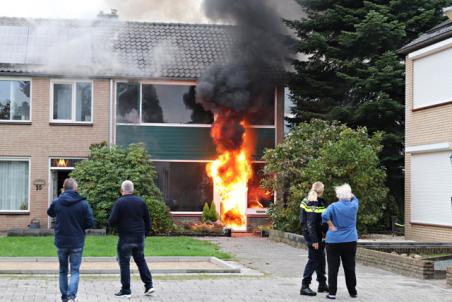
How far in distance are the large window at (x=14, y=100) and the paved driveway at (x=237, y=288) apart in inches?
568

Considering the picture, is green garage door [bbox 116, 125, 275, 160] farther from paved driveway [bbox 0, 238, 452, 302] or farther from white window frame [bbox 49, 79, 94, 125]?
paved driveway [bbox 0, 238, 452, 302]

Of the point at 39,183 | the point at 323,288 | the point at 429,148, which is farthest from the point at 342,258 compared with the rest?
the point at 39,183

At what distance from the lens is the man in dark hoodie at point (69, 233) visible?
36.7 ft

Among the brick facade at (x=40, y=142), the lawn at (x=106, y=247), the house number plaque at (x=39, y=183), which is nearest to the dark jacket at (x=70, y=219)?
the lawn at (x=106, y=247)

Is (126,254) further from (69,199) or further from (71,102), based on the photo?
(71,102)

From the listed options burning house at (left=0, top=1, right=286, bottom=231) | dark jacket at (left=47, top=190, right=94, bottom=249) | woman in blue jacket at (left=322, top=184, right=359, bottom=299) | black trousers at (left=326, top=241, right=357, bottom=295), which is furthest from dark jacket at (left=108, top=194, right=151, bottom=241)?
burning house at (left=0, top=1, right=286, bottom=231)

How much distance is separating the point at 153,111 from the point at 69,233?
17.6 m

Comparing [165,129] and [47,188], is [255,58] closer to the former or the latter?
[165,129]

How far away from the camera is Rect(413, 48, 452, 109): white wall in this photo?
2131cm

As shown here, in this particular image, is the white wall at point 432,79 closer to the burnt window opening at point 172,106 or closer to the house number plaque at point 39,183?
the burnt window opening at point 172,106

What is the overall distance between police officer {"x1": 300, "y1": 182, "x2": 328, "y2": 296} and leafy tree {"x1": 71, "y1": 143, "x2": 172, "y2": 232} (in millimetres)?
13176

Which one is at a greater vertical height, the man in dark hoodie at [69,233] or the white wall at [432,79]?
the white wall at [432,79]

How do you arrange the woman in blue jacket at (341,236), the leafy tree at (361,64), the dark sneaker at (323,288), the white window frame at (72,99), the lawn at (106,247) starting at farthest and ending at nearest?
the white window frame at (72,99)
the leafy tree at (361,64)
the lawn at (106,247)
the dark sneaker at (323,288)
the woman in blue jacket at (341,236)

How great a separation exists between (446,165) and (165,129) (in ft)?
35.9
